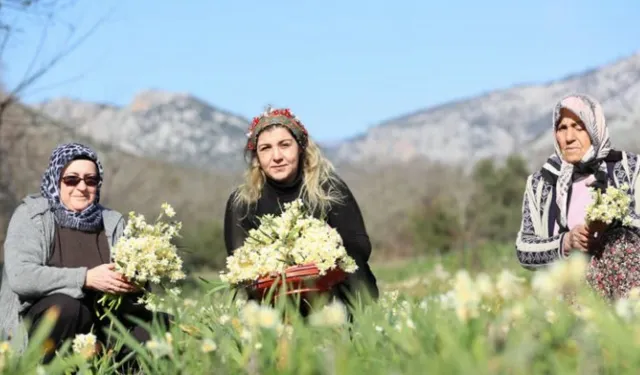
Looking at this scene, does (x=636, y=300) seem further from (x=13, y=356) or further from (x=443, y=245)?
(x=443, y=245)

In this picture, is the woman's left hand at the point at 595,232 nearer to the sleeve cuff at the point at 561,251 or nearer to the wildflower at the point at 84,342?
the sleeve cuff at the point at 561,251

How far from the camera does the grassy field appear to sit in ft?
7.38

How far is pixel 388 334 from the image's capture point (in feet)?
9.99

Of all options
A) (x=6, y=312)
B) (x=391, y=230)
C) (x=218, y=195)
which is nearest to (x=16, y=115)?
(x=6, y=312)

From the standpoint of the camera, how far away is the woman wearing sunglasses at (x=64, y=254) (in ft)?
15.2

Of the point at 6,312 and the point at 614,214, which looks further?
the point at 6,312

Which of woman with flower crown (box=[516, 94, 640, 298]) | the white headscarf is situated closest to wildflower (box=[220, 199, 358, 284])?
woman with flower crown (box=[516, 94, 640, 298])

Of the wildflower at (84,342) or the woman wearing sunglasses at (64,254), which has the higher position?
the woman wearing sunglasses at (64,254)

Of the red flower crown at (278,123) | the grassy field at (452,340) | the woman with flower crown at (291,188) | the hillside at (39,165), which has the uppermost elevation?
the hillside at (39,165)

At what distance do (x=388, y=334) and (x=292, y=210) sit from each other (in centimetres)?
120

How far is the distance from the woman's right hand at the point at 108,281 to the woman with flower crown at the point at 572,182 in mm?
2284

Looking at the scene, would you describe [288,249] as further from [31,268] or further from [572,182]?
[572,182]

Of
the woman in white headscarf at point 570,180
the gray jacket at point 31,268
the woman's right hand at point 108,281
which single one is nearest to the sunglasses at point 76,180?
the gray jacket at point 31,268

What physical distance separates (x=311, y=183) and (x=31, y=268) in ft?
5.38
